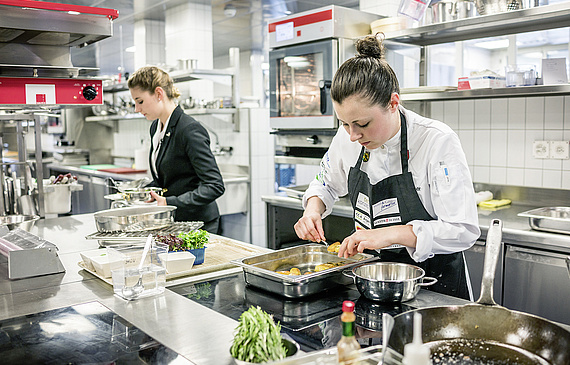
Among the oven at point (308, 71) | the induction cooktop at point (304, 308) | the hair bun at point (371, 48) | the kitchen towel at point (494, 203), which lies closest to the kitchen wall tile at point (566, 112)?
the kitchen towel at point (494, 203)

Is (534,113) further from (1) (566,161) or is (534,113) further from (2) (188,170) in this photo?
(2) (188,170)

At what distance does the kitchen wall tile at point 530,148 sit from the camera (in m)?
3.37

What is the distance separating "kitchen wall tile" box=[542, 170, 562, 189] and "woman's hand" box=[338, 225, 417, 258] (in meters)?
1.97

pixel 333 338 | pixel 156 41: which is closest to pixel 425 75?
pixel 333 338

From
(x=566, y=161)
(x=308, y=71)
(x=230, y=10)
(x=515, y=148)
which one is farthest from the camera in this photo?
(x=230, y=10)

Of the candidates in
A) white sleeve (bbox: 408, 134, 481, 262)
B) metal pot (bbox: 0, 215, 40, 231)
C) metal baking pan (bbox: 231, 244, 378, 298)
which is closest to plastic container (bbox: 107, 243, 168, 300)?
metal baking pan (bbox: 231, 244, 378, 298)

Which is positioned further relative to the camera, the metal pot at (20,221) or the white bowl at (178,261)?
the metal pot at (20,221)

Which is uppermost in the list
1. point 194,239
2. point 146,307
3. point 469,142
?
point 469,142

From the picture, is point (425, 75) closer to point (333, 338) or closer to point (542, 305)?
point (542, 305)

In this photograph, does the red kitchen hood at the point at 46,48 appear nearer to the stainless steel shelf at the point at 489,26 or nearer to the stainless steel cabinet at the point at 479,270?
the stainless steel shelf at the point at 489,26

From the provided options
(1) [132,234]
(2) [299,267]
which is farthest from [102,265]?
(2) [299,267]

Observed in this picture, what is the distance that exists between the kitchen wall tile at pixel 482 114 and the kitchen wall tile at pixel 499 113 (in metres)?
0.03

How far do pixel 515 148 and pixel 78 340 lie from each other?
300cm

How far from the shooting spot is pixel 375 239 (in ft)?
5.70
